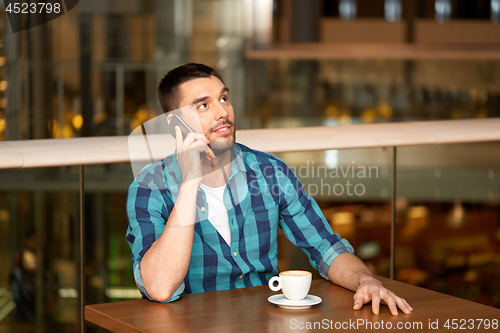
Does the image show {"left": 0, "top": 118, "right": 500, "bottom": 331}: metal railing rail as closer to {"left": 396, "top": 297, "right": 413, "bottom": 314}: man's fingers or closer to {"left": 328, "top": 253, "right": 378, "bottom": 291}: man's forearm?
{"left": 328, "top": 253, "right": 378, "bottom": 291}: man's forearm

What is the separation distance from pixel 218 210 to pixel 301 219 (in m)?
0.17

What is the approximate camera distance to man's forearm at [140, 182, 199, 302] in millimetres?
917

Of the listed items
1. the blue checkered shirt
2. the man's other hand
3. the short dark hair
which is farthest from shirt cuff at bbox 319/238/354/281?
the short dark hair

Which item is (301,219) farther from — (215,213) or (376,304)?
(376,304)

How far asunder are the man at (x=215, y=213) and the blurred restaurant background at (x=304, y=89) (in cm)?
421

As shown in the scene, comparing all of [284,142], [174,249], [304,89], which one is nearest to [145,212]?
[174,249]

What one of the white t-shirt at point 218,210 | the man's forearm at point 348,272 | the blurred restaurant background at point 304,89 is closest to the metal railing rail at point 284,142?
the white t-shirt at point 218,210

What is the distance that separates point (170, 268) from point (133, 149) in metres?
0.27

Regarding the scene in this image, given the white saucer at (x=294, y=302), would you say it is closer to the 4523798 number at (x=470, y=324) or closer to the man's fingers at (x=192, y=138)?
the 4523798 number at (x=470, y=324)

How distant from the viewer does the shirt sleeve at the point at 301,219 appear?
1139 millimetres

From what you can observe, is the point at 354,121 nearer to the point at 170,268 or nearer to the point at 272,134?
the point at 272,134

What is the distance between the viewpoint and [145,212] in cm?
101

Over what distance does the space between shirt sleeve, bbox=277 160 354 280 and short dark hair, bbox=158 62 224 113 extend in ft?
0.79

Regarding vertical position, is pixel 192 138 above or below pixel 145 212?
above
